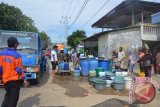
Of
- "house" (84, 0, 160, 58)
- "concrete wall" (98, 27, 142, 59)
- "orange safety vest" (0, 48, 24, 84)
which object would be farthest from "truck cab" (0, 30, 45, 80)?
"concrete wall" (98, 27, 142, 59)

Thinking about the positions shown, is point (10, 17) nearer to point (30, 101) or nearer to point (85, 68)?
point (85, 68)

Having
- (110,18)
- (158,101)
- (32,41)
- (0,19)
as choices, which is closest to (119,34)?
(110,18)

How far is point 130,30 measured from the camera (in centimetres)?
2364

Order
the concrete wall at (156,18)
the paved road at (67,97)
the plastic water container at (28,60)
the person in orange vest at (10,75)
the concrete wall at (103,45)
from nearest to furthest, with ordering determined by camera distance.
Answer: the person in orange vest at (10,75) → the paved road at (67,97) → the plastic water container at (28,60) → the concrete wall at (156,18) → the concrete wall at (103,45)

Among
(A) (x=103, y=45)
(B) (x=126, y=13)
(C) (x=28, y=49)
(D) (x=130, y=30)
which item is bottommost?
(C) (x=28, y=49)

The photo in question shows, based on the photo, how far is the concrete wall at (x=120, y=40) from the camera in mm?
22781

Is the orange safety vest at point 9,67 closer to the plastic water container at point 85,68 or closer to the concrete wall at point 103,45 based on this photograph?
the plastic water container at point 85,68

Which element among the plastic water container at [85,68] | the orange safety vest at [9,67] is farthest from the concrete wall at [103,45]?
the orange safety vest at [9,67]

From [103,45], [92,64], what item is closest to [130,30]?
[103,45]

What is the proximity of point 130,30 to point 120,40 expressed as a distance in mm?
2076

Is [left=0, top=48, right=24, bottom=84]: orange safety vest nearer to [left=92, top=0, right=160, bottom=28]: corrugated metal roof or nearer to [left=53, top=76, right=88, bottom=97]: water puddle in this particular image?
[left=53, top=76, right=88, bottom=97]: water puddle

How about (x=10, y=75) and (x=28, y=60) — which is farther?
(x=28, y=60)

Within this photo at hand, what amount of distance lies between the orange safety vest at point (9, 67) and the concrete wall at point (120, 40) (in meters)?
16.4

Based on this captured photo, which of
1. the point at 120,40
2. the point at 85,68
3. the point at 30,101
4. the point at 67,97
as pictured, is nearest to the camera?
the point at 30,101
